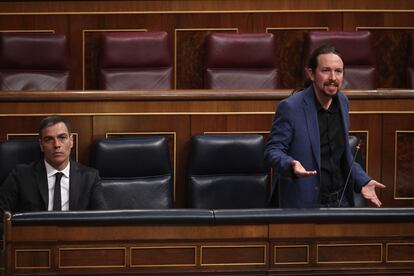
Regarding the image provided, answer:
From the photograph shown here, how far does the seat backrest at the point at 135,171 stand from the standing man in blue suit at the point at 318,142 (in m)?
0.25

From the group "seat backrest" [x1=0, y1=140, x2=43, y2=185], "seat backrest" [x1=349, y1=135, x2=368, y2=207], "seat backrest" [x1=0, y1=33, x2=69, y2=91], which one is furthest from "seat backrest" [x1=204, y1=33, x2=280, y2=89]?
"seat backrest" [x1=0, y1=140, x2=43, y2=185]

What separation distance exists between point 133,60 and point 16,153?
0.52 meters

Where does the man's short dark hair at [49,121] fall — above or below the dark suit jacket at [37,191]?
above

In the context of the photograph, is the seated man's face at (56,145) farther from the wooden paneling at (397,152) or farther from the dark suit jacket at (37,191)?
the wooden paneling at (397,152)

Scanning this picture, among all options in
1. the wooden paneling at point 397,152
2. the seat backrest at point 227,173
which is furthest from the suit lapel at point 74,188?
the wooden paneling at point 397,152

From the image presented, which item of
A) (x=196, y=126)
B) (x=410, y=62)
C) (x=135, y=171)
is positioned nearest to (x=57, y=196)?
(x=135, y=171)

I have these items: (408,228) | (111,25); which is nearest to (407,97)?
(408,228)

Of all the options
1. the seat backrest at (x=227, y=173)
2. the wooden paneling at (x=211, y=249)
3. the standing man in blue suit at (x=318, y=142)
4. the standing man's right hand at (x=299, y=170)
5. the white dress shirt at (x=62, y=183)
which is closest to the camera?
the wooden paneling at (x=211, y=249)

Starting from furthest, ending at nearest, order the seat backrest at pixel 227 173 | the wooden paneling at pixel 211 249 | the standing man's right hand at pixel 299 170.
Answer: the seat backrest at pixel 227 173 → the standing man's right hand at pixel 299 170 → the wooden paneling at pixel 211 249

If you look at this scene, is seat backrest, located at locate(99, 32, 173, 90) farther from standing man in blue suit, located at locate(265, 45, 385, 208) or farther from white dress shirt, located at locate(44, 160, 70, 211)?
standing man in blue suit, located at locate(265, 45, 385, 208)

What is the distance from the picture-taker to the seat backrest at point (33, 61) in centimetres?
175

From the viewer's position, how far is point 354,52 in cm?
181

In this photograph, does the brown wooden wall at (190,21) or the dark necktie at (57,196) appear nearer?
the dark necktie at (57,196)

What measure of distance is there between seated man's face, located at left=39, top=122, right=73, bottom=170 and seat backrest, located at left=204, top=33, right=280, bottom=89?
22.5 inches
